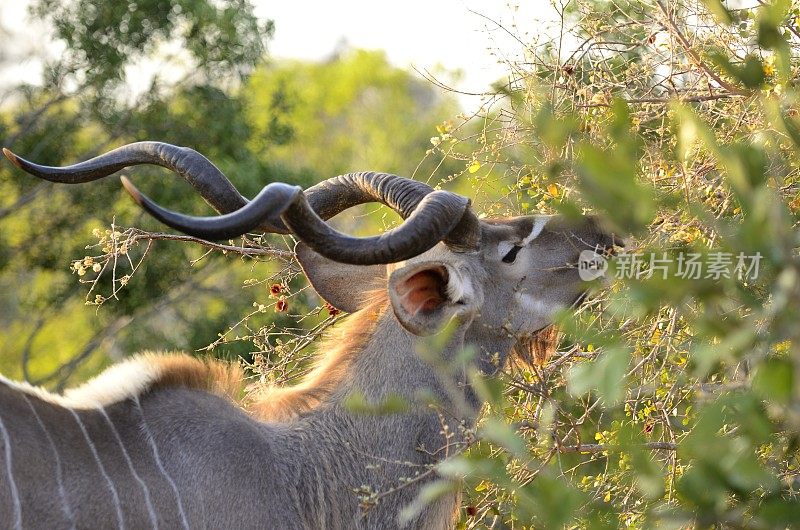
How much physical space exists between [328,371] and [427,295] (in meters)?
0.46

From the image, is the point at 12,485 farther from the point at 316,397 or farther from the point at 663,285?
the point at 663,285

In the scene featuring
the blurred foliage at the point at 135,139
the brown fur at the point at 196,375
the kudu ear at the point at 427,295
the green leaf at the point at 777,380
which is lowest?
the blurred foliage at the point at 135,139

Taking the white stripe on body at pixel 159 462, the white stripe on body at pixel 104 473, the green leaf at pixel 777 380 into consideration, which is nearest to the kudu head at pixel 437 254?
the white stripe on body at pixel 159 462

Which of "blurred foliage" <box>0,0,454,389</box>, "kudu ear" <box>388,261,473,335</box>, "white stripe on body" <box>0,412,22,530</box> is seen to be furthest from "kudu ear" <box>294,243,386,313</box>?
"blurred foliage" <box>0,0,454,389</box>

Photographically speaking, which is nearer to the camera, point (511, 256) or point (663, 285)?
point (663, 285)

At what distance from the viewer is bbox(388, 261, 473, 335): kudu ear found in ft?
11.9

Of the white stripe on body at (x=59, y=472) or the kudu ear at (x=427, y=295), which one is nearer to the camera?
the white stripe on body at (x=59, y=472)

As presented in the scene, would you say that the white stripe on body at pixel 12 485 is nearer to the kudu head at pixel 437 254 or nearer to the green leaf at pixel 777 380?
the kudu head at pixel 437 254

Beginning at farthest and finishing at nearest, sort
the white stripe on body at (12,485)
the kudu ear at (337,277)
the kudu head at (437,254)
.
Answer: the kudu ear at (337,277) < the kudu head at (437,254) < the white stripe on body at (12,485)

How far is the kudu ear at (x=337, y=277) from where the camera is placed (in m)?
4.21

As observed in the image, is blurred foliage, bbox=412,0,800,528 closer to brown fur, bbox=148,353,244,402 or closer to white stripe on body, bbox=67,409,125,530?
brown fur, bbox=148,353,244,402

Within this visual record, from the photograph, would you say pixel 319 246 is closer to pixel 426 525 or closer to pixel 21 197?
pixel 426 525

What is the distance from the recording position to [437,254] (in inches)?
155

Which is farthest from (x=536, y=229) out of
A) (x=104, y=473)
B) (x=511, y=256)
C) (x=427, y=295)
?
(x=104, y=473)
